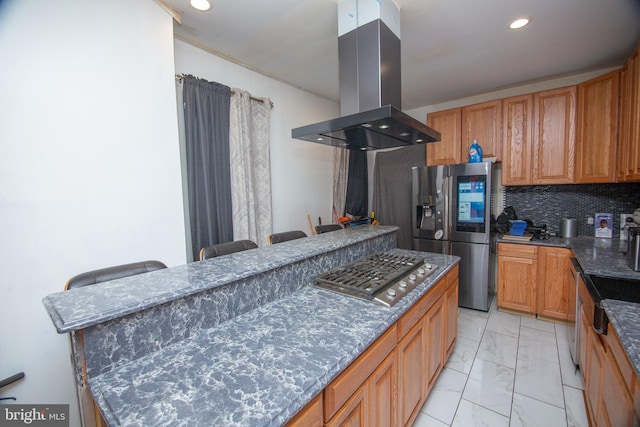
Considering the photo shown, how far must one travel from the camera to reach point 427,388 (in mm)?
1654

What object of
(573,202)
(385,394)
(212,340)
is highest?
(573,202)

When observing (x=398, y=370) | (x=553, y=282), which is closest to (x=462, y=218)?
(x=553, y=282)

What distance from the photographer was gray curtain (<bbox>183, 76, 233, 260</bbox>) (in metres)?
2.24

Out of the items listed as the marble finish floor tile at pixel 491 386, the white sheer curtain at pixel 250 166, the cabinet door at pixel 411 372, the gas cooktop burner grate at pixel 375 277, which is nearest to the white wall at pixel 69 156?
the white sheer curtain at pixel 250 166

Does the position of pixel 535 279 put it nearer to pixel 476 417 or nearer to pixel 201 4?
pixel 476 417

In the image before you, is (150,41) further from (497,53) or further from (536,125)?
(536,125)

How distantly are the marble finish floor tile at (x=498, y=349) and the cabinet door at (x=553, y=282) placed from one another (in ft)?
1.99

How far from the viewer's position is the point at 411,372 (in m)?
1.41

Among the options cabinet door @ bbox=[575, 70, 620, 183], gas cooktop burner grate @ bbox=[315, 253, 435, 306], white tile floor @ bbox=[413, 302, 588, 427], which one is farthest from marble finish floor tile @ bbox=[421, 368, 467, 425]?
cabinet door @ bbox=[575, 70, 620, 183]

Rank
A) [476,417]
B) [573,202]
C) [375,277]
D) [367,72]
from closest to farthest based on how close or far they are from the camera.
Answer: [375,277] → [476,417] → [367,72] → [573,202]

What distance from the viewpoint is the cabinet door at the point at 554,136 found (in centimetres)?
270

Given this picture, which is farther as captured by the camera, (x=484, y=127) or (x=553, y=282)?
(x=484, y=127)

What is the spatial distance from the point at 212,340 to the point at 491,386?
6.63 ft

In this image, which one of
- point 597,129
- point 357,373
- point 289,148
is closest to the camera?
point 357,373
